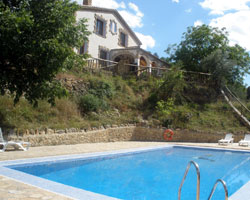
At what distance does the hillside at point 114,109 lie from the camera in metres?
12.0

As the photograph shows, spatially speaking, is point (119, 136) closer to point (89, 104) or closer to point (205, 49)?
point (89, 104)

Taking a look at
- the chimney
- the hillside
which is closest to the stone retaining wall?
the hillside

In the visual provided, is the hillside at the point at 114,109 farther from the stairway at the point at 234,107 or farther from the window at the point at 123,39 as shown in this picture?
the window at the point at 123,39

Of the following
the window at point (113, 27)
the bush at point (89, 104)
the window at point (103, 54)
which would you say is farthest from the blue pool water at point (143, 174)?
the window at point (113, 27)

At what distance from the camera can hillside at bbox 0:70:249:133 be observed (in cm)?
1202

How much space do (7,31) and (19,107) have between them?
636cm

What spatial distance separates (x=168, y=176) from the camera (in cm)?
778

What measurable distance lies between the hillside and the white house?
3.07 meters

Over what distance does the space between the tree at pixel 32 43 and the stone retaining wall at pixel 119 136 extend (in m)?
3.09

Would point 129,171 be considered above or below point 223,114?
below

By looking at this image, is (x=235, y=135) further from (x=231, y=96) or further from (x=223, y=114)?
(x=231, y=96)

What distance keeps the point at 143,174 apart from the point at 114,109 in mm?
8974

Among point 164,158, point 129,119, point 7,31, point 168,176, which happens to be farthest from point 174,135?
point 7,31

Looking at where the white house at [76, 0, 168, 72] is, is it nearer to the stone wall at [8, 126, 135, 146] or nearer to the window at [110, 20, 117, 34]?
the window at [110, 20, 117, 34]
